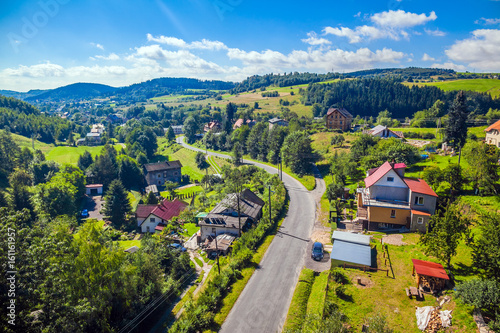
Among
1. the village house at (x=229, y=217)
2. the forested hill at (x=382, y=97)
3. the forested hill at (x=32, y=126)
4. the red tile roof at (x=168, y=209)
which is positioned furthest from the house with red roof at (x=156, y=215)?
the forested hill at (x=382, y=97)

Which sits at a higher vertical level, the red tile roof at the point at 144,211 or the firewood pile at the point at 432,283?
the firewood pile at the point at 432,283

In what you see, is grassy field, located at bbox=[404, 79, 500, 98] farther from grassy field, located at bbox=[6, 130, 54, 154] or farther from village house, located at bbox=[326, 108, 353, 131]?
grassy field, located at bbox=[6, 130, 54, 154]

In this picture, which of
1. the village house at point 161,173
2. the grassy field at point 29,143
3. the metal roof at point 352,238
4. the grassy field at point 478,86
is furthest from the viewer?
the grassy field at point 478,86

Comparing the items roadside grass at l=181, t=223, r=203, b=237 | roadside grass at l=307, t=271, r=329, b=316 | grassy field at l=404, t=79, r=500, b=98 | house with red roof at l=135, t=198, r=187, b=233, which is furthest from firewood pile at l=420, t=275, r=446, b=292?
grassy field at l=404, t=79, r=500, b=98

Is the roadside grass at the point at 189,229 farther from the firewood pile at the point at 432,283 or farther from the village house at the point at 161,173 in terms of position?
the village house at the point at 161,173

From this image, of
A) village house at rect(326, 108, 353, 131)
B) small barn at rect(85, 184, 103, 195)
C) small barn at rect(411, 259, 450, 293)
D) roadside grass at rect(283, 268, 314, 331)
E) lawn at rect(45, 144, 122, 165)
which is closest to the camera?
roadside grass at rect(283, 268, 314, 331)

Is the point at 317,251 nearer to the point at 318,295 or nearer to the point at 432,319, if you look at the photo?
the point at 318,295

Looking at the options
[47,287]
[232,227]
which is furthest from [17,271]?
[232,227]
